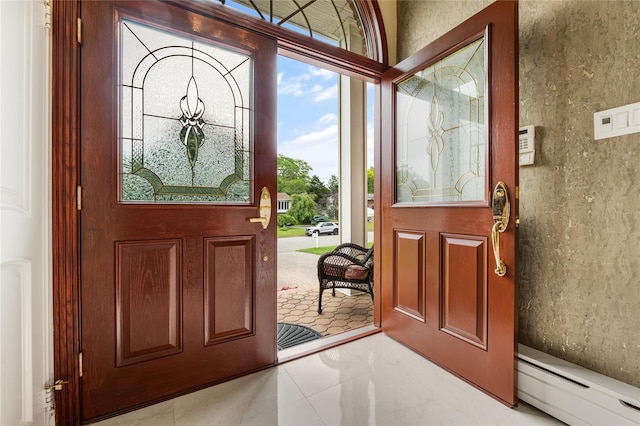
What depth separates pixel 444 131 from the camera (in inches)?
75.3

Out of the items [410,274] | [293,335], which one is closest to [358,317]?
[293,335]

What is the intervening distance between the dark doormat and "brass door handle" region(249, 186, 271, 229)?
103cm

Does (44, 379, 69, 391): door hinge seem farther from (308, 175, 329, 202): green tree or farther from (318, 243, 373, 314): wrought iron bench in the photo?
(308, 175, 329, 202): green tree

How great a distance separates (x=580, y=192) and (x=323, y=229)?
20.5 feet

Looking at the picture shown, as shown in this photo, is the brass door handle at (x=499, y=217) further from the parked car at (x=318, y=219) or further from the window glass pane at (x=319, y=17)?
the parked car at (x=318, y=219)

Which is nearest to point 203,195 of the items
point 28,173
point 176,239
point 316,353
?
point 176,239

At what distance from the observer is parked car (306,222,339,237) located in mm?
7445

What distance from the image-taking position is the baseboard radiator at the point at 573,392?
1180 millimetres

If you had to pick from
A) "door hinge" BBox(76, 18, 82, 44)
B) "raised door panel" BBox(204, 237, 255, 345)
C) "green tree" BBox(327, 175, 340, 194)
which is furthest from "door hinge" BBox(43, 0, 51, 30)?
"green tree" BBox(327, 175, 340, 194)

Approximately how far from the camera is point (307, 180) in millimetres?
7254

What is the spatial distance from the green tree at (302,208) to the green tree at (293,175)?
169 millimetres

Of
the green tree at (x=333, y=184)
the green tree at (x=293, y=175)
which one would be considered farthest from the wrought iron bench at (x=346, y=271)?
the green tree at (x=293, y=175)

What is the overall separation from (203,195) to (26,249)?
2.48 ft

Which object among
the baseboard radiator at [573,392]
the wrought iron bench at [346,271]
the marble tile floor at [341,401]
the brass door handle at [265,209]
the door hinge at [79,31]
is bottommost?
the marble tile floor at [341,401]
